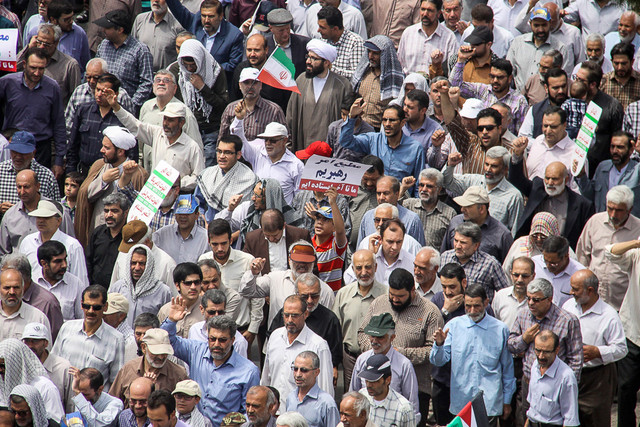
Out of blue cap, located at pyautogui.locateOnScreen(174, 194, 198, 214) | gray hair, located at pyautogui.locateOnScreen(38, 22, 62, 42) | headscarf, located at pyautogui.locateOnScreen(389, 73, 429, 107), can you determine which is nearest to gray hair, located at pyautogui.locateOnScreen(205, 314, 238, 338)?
blue cap, located at pyautogui.locateOnScreen(174, 194, 198, 214)

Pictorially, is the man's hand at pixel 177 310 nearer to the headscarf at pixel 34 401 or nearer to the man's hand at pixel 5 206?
the headscarf at pixel 34 401

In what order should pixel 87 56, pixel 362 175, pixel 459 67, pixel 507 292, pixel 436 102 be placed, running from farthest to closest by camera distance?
1. pixel 87 56
2. pixel 459 67
3. pixel 436 102
4. pixel 362 175
5. pixel 507 292

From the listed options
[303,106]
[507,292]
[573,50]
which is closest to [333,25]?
[303,106]

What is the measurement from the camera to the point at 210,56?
1396 cm

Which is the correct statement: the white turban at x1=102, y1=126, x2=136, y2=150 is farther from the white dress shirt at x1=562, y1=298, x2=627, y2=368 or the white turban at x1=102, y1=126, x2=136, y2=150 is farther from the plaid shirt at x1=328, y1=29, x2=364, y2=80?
the white dress shirt at x1=562, y1=298, x2=627, y2=368

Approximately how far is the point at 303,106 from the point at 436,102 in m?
1.62

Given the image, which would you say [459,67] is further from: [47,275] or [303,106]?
[47,275]

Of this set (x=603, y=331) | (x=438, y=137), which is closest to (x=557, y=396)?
(x=603, y=331)

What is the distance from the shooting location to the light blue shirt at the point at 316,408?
9.58 meters

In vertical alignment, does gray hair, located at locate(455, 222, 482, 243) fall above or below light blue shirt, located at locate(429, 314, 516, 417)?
above

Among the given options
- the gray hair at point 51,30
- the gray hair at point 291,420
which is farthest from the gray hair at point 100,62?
the gray hair at point 291,420

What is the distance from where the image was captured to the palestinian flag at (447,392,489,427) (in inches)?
289

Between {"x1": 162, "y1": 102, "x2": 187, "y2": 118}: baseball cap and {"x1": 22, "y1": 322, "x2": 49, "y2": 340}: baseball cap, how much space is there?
11.8 ft

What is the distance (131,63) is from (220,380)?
582cm
